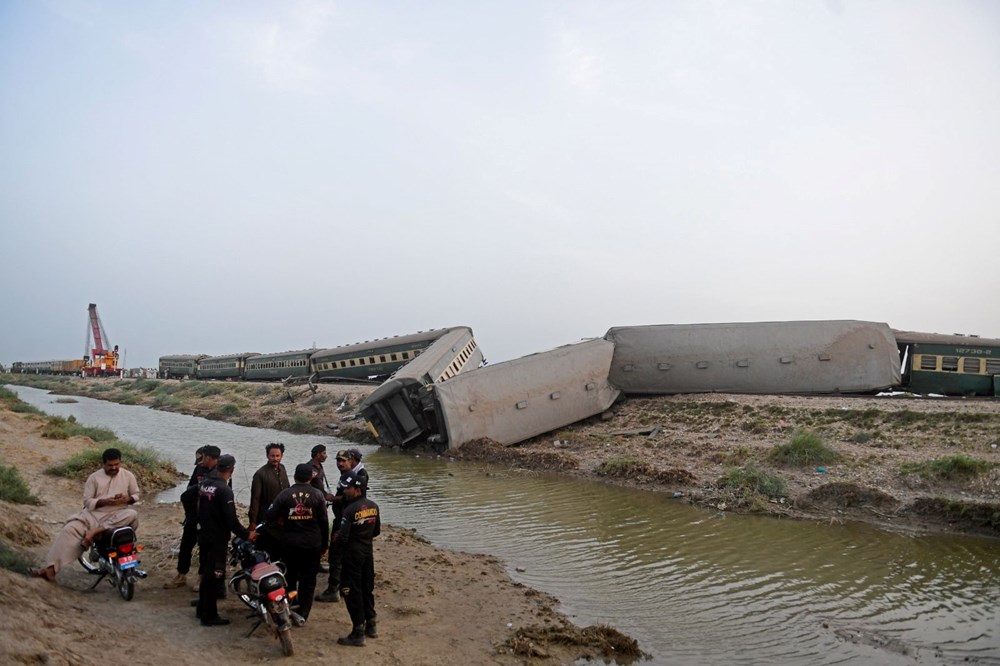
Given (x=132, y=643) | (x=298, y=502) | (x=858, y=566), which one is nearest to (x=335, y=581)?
(x=298, y=502)

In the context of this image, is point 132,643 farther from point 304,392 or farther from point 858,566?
point 304,392

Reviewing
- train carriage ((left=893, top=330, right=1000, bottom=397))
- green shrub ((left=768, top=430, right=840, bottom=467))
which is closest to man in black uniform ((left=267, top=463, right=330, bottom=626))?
green shrub ((left=768, top=430, right=840, bottom=467))

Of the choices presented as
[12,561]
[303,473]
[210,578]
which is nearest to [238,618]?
[210,578]

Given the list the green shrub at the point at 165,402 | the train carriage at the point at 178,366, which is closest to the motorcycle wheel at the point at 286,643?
the green shrub at the point at 165,402

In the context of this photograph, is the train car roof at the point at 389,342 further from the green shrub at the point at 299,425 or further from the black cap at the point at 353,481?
the black cap at the point at 353,481

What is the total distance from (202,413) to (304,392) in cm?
500

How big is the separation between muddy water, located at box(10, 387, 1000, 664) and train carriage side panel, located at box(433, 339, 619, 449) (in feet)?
13.1

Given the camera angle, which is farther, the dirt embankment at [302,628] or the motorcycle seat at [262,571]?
the motorcycle seat at [262,571]

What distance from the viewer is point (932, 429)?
1441 centimetres

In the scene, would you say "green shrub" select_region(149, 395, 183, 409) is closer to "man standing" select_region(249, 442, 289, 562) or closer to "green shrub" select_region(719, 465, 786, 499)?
"green shrub" select_region(719, 465, 786, 499)

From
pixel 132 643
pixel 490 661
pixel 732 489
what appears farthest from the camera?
pixel 732 489

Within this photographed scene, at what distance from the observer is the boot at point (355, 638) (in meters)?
5.75

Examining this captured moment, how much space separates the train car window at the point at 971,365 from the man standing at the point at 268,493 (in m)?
21.1

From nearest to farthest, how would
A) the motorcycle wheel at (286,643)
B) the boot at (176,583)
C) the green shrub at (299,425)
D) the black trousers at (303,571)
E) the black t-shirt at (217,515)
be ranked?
the motorcycle wheel at (286,643), the black trousers at (303,571), the black t-shirt at (217,515), the boot at (176,583), the green shrub at (299,425)
